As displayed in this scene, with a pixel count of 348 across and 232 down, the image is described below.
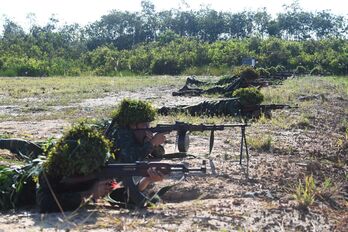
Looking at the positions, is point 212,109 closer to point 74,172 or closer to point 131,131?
point 131,131

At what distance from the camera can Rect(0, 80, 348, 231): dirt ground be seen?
14.1 ft

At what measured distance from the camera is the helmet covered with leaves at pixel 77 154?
4.62 m

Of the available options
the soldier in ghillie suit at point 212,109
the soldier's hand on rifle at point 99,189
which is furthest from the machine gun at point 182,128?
the soldier in ghillie suit at point 212,109

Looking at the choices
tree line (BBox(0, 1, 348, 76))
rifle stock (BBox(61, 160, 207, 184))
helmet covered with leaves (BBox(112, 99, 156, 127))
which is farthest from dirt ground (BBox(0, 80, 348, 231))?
tree line (BBox(0, 1, 348, 76))

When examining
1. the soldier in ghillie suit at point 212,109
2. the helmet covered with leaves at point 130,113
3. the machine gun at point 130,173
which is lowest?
the soldier in ghillie suit at point 212,109

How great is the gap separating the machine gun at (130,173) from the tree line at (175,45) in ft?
103

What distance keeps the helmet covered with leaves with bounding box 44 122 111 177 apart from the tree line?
3143 cm

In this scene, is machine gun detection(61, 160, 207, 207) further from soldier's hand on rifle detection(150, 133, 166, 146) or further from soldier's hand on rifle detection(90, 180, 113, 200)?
soldier's hand on rifle detection(150, 133, 166, 146)

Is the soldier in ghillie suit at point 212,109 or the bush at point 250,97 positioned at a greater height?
the bush at point 250,97

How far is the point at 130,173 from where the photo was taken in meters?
4.75

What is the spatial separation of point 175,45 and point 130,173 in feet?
150

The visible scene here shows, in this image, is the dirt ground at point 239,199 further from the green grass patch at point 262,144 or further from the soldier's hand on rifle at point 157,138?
the soldier's hand on rifle at point 157,138

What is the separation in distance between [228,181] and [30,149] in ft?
7.80

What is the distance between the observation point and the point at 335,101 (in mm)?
17047
